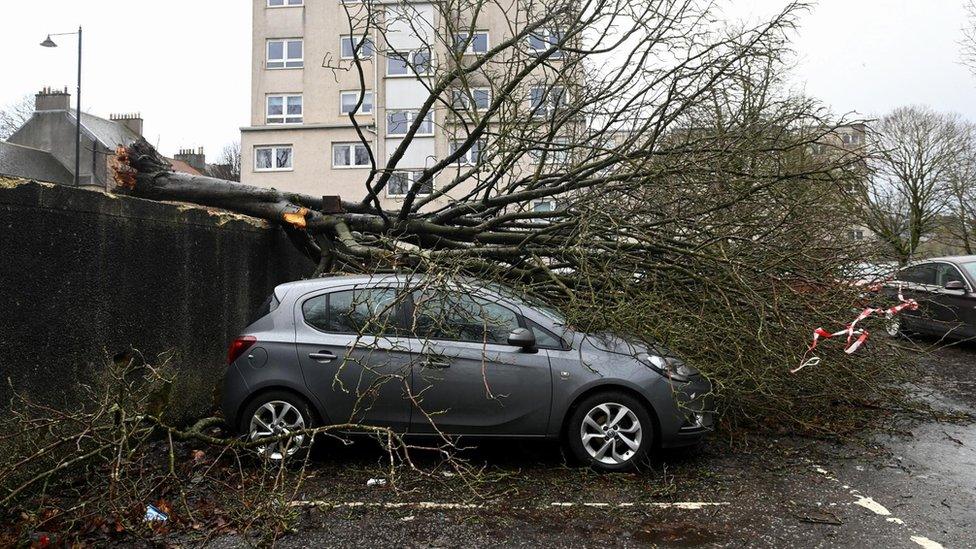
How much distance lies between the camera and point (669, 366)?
5.54 meters

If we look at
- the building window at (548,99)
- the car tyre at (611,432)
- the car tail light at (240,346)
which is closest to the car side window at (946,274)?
the building window at (548,99)

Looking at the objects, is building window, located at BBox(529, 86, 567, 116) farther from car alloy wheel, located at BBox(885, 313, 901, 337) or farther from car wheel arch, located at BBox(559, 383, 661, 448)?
car alloy wheel, located at BBox(885, 313, 901, 337)

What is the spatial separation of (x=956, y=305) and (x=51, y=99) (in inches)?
1754

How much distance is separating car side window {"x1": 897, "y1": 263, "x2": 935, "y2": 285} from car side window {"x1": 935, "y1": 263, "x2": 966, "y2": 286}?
11cm

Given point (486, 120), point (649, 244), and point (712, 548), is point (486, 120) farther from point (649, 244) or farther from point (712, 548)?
point (712, 548)

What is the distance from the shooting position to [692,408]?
18.0 ft

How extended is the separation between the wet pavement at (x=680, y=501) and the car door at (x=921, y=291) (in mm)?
4848

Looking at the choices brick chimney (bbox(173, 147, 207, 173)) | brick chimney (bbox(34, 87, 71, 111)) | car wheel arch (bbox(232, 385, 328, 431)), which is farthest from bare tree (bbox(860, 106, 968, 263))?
brick chimney (bbox(34, 87, 71, 111))

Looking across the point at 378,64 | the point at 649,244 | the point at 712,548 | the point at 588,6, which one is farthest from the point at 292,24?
the point at 712,548

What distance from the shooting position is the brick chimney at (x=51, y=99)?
40.4 m

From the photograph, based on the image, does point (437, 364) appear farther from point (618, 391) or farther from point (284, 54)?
point (284, 54)

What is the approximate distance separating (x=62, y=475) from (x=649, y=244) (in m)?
4.90

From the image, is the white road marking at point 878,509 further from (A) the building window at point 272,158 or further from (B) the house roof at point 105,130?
(B) the house roof at point 105,130

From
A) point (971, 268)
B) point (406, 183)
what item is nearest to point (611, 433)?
point (406, 183)
